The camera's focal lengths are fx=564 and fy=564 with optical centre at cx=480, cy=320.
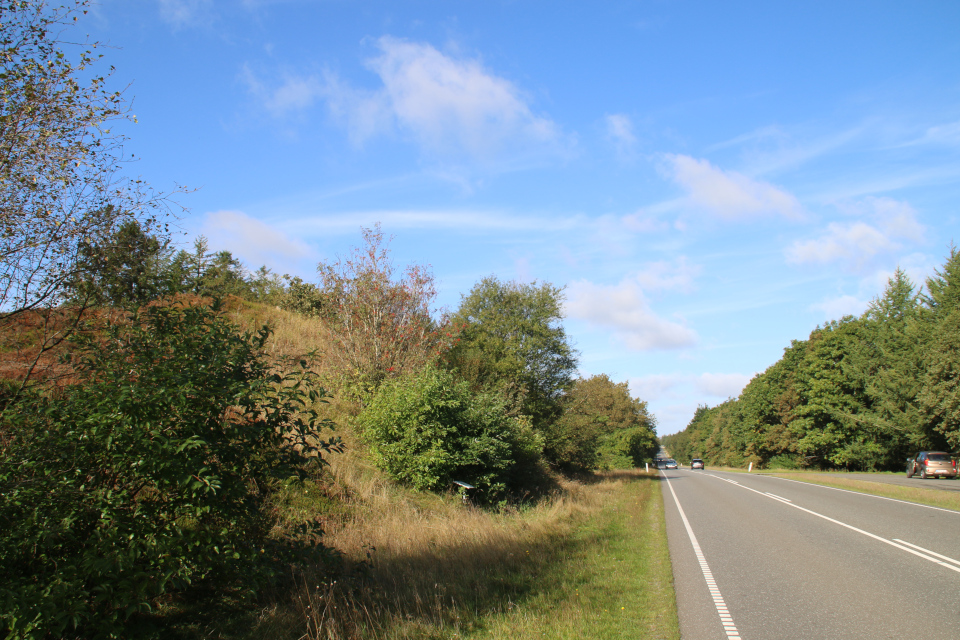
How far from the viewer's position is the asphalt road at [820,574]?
619 cm

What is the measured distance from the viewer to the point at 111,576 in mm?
4352

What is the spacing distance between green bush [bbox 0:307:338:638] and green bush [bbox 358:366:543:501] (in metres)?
7.47

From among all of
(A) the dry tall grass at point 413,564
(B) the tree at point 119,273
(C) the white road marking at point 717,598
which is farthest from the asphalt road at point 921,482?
(B) the tree at point 119,273

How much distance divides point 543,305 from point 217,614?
25.3m

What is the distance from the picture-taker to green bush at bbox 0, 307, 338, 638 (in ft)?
14.2

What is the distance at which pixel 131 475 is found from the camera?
16.6ft

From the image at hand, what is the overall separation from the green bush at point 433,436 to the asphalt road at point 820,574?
476 centimetres

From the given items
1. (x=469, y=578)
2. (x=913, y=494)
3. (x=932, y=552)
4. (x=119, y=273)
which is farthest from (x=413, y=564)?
(x=913, y=494)

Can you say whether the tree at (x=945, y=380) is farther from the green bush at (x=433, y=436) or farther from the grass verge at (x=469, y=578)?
the green bush at (x=433, y=436)

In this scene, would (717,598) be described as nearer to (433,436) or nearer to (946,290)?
(433,436)

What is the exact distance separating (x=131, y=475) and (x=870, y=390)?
188 ft

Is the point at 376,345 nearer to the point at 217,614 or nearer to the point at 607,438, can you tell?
the point at 217,614

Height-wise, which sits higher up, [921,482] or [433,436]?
[433,436]

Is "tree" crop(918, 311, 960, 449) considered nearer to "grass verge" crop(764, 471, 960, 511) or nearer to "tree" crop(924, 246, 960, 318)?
"tree" crop(924, 246, 960, 318)
